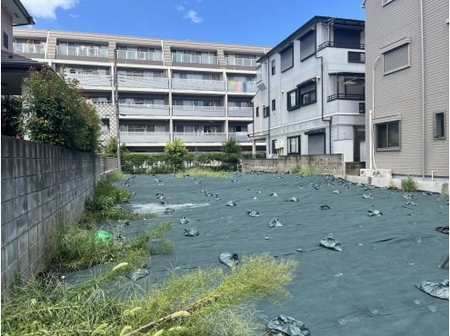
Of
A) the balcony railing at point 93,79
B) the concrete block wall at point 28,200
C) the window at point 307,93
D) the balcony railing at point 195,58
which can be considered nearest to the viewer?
the concrete block wall at point 28,200

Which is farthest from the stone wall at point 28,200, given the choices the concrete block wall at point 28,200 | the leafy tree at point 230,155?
the leafy tree at point 230,155

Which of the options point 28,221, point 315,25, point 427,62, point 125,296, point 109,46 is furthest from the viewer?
point 109,46

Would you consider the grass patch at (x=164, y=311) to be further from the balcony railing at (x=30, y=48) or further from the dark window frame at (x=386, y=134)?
the balcony railing at (x=30, y=48)

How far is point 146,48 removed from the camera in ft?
85.5

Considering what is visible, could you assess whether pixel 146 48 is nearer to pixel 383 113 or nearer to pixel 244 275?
pixel 383 113

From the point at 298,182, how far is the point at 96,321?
29.3 ft

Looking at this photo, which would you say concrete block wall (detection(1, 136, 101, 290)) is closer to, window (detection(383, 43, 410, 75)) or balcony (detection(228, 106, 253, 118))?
window (detection(383, 43, 410, 75))

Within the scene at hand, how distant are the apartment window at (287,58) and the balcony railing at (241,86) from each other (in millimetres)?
10112

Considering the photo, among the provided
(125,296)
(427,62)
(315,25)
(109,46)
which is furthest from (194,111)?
(125,296)

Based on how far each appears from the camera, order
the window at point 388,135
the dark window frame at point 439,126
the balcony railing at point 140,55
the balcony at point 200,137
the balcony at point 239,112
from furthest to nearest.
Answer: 1. the balcony at point 239,112
2. the balcony at point 200,137
3. the balcony railing at point 140,55
4. the window at point 388,135
5. the dark window frame at point 439,126

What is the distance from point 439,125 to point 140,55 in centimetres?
2292

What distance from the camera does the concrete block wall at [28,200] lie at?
1.87 meters

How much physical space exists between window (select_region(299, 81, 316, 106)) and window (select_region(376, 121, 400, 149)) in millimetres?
4359

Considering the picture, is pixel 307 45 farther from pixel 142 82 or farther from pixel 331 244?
pixel 142 82
